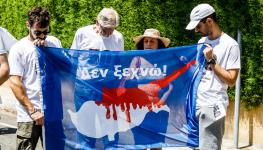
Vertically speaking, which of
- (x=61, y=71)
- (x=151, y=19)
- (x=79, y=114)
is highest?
(x=151, y=19)

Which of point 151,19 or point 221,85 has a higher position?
point 151,19

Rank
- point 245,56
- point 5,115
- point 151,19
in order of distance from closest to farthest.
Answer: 1. point 245,56
2. point 151,19
3. point 5,115

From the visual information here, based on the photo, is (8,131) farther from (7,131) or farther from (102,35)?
(102,35)

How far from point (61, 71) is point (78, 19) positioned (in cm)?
551

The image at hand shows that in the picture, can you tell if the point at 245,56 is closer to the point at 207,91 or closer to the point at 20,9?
the point at 207,91

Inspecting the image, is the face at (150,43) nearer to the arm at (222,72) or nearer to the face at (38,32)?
the arm at (222,72)

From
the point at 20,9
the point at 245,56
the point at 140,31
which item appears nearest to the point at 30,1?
the point at 20,9

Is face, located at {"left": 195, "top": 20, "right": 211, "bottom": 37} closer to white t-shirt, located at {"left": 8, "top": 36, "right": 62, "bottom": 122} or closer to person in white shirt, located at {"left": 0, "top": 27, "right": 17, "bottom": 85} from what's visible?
white t-shirt, located at {"left": 8, "top": 36, "right": 62, "bottom": 122}

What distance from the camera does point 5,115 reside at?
12039 mm

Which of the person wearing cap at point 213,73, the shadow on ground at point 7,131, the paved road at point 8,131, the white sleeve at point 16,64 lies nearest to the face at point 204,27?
the person wearing cap at point 213,73

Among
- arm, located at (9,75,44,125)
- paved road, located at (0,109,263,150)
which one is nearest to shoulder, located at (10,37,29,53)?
arm, located at (9,75,44,125)

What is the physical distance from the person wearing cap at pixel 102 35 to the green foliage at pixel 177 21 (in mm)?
2995

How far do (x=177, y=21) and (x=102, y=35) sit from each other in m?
3.42

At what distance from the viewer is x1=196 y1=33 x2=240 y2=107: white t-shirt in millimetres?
5148
